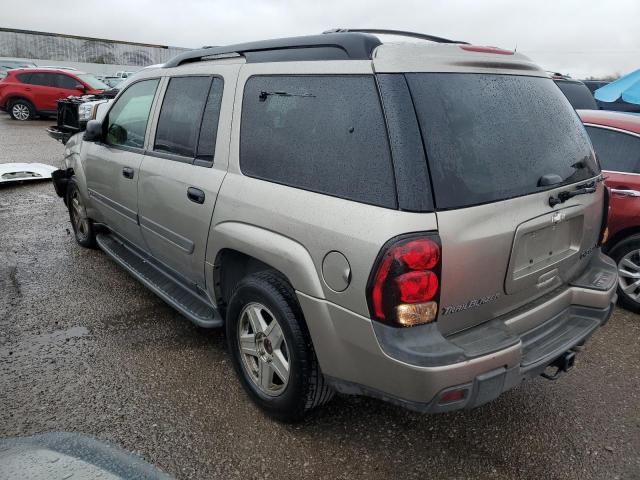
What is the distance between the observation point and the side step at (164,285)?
3.09 meters

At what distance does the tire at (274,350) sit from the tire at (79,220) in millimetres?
2880

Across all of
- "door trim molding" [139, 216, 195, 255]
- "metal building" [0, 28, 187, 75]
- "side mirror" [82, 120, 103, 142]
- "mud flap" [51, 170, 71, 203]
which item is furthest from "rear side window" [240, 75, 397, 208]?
"metal building" [0, 28, 187, 75]

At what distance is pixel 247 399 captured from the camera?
2881 mm

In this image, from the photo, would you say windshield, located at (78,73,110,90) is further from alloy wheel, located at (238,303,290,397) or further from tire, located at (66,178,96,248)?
alloy wheel, located at (238,303,290,397)

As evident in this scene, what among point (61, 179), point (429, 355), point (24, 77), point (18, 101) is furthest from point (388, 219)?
point (18, 101)

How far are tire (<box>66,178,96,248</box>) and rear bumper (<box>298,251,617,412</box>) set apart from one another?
11.7 feet

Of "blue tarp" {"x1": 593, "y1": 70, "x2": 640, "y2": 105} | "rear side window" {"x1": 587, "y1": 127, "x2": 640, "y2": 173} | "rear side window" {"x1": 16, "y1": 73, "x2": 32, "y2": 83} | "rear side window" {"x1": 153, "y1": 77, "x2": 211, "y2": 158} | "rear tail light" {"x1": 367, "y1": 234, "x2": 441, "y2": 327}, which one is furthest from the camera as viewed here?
"rear side window" {"x1": 16, "y1": 73, "x2": 32, "y2": 83}

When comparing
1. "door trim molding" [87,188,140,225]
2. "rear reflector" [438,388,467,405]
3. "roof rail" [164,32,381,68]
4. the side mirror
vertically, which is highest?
"roof rail" [164,32,381,68]

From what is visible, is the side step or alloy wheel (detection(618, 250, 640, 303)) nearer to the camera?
the side step

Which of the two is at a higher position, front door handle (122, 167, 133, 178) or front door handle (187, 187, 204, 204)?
front door handle (187, 187, 204, 204)

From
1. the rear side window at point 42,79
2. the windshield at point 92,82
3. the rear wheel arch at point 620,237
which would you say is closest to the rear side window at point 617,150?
the rear wheel arch at point 620,237

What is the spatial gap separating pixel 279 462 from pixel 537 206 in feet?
5.61

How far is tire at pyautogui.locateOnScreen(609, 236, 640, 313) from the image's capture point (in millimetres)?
4160

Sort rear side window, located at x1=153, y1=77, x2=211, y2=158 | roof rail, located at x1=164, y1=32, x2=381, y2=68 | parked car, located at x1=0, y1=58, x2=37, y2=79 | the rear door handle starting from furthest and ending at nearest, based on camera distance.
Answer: parked car, located at x1=0, y1=58, x2=37, y2=79 → the rear door handle → rear side window, located at x1=153, y1=77, x2=211, y2=158 → roof rail, located at x1=164, y1=32, x2=381, y2=68
